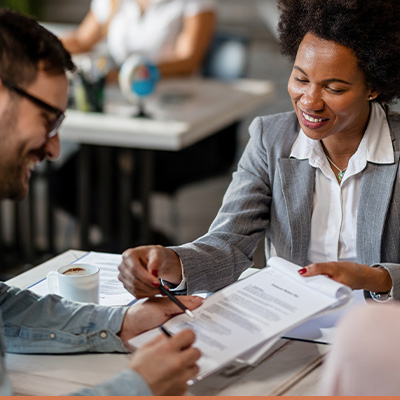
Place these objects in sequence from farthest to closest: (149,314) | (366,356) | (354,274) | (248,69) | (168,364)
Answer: (248,69) < (354,274) < (149,314) < (168,364) < (366,356)

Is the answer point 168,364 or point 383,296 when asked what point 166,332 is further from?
point 383,296

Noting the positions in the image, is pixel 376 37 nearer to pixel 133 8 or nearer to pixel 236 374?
pixel 236 374

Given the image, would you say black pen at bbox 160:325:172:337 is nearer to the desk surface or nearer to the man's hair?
the man's hair

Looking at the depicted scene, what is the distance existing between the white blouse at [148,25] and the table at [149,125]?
1.17 ft

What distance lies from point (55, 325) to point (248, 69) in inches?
145

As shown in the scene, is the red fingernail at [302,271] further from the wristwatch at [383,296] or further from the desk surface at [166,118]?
the desk surface at [166,118]

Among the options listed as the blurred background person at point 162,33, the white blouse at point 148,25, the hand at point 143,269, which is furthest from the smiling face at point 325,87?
the white blouse at point 148,25

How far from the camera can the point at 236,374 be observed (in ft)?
3.90

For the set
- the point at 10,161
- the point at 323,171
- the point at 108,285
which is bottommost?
the point at 108,285

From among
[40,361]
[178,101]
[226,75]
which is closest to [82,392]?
[40,361]

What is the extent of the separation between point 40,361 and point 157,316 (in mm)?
219

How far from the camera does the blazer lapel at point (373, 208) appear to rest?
162 cm

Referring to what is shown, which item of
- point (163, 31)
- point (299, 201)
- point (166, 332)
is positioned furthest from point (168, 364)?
point (163, 31)

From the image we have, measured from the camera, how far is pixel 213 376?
1184 millimetres
